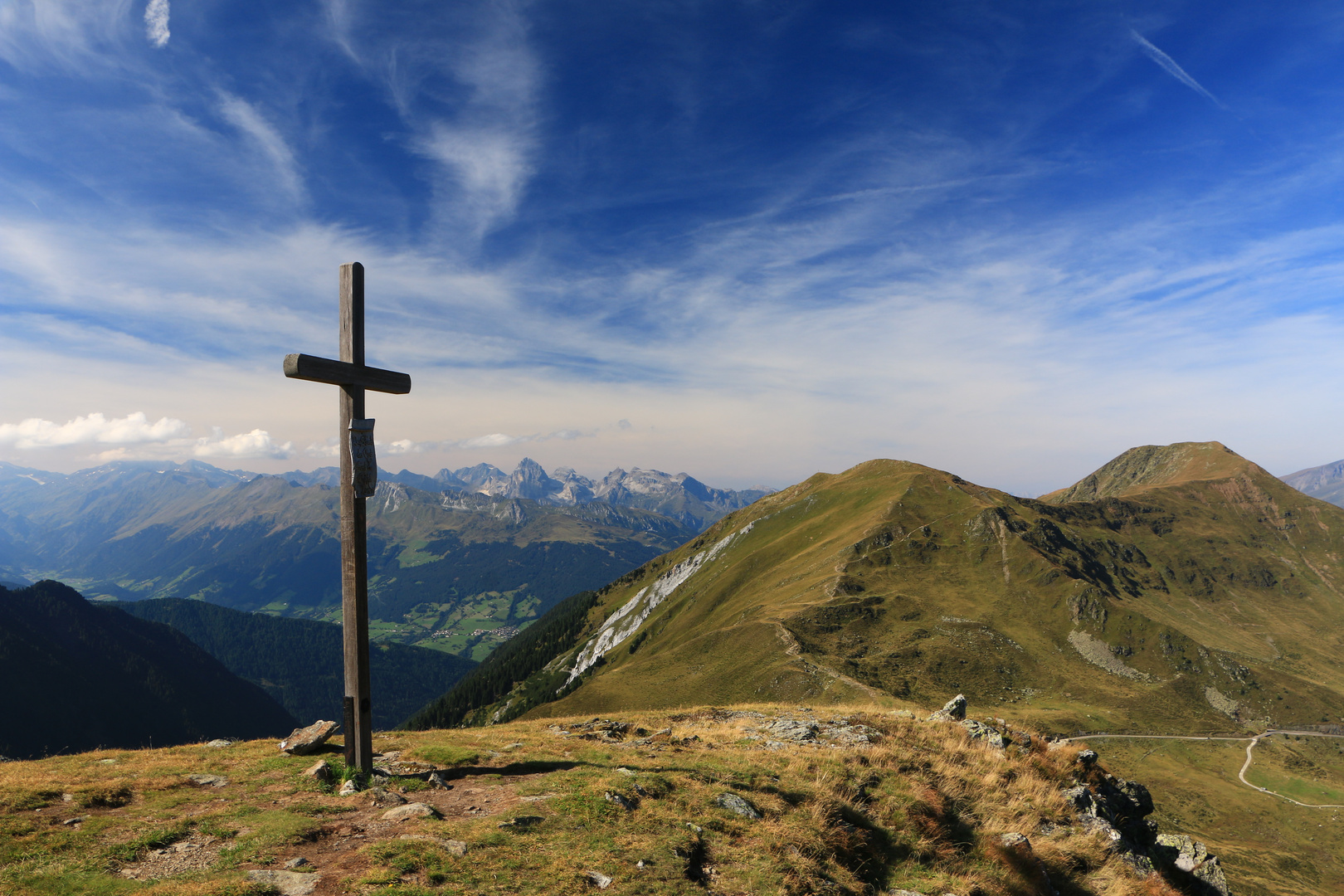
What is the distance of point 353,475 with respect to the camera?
1502 centimetres

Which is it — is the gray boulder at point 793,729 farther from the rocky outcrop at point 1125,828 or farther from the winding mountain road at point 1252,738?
the winding mountain road at point 1252,738

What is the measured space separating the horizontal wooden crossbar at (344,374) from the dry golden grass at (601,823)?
10094 mm

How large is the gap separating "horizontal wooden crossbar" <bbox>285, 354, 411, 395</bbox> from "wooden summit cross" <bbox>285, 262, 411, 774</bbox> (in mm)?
19

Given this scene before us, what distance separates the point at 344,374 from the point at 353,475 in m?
2.72

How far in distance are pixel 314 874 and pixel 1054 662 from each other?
150569mm

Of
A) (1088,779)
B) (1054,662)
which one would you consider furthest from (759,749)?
(1054,662)

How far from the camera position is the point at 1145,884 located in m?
15.3

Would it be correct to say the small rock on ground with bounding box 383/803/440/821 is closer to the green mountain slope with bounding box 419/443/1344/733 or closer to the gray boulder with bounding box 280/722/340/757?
the gray boulder with bounding box 280/722/340/757

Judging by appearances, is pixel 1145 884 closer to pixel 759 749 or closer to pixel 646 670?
pixel 759 749

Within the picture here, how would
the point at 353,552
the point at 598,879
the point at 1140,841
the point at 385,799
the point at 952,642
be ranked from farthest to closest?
the point at 952,642 → the point at 1140,841 → the point at 353,552 → the point at 385,799 → the point at 598,879

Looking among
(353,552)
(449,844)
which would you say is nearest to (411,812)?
(449,844)

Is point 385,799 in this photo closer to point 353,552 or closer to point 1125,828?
point 353,552

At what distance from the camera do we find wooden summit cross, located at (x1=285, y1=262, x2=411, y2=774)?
48.9 feet

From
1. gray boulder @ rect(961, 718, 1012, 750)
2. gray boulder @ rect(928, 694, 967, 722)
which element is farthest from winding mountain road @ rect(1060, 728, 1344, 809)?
gray boulder @ rect(961, 718, 1012, 750)
